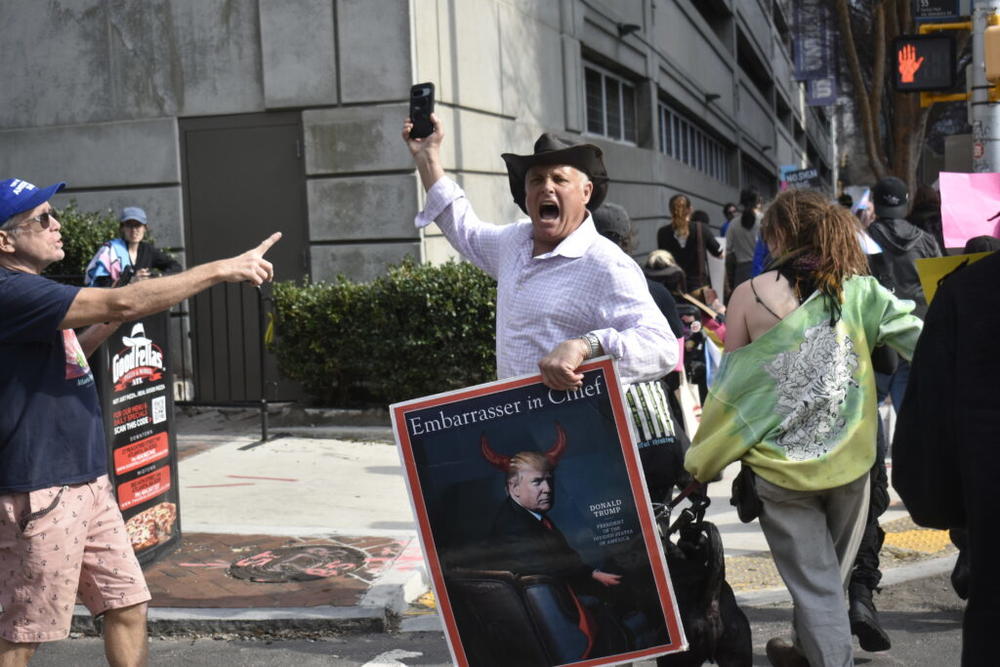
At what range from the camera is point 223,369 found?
11.6 meters

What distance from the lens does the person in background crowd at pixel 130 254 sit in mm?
10125

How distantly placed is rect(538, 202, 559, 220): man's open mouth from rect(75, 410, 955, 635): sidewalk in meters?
2.41

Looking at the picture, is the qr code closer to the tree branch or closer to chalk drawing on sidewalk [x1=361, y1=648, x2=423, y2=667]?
chalk drawing on sidewalk [x1=361, y1=648, x2=423, y2=667]

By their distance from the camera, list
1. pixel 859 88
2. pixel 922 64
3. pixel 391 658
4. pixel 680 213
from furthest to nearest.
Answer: pixel 859 88 → pixel 680 213 → pixel 922 64 → pixel 391 658

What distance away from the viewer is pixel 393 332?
973 centimetres

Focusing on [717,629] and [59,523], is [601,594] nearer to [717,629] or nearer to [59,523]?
[717,629]

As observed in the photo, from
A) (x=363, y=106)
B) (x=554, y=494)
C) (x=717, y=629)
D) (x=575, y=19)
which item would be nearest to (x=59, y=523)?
(x=554, y=494)

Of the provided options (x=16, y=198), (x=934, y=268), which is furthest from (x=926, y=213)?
(x=16, y=198)

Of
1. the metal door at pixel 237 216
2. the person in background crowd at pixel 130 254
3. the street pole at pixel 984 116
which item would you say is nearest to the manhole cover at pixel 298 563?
the person in background crowd at pixel 130 254

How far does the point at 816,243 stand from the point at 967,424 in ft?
7.24

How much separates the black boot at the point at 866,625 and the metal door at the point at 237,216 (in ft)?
24.2

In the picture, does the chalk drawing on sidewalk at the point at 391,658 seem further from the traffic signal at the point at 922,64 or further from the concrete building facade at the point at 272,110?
the traffic signal at the point at 922,64

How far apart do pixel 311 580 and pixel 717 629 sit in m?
2.69

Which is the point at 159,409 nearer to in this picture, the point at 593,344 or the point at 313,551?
the point at 313,551
